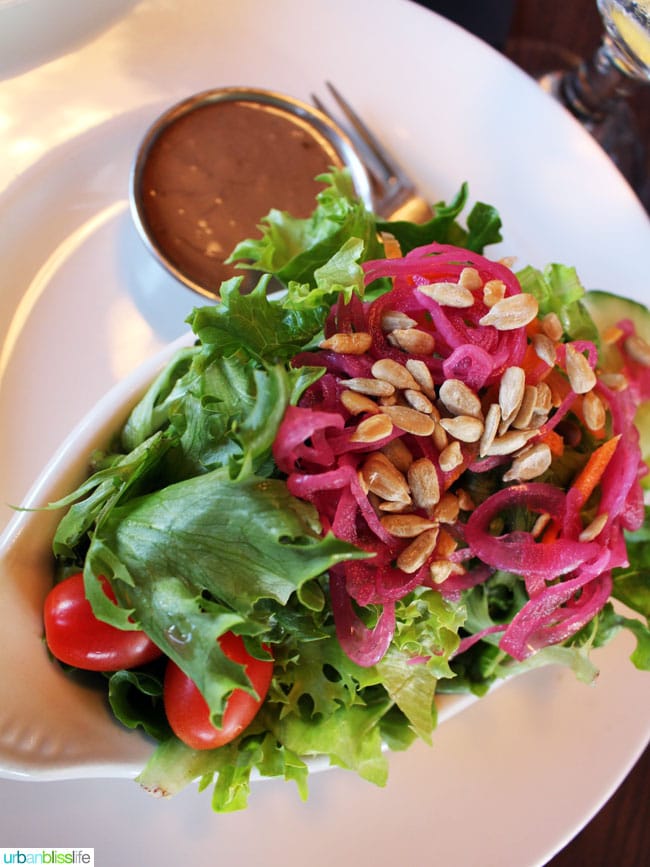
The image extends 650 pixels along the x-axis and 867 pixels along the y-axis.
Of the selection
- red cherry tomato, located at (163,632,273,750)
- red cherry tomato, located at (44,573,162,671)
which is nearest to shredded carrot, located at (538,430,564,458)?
red cherry tomato, located at (163,632,273,750)

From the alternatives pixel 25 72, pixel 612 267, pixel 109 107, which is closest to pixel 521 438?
pixel 612 267

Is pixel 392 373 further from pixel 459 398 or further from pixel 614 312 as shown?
pixel 614 312

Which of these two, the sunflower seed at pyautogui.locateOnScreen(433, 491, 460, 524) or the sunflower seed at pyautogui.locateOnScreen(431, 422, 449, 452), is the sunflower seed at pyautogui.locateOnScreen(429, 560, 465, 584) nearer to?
the sunflower seed at pyautogui.locateOnScreen(433, 491, 460, 524)

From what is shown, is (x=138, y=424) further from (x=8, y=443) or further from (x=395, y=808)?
(x=395, y=808)

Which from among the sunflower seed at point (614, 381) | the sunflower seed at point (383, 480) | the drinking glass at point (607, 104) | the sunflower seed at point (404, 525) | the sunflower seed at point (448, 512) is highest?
the drinking glass at point (607, 104)

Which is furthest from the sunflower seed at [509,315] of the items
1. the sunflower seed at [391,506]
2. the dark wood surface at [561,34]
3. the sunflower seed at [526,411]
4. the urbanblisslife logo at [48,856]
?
the dark wood surface at [561,34]

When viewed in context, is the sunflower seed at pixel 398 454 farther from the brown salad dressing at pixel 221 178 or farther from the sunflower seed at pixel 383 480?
the brown salad dressing at pixel 221 178
